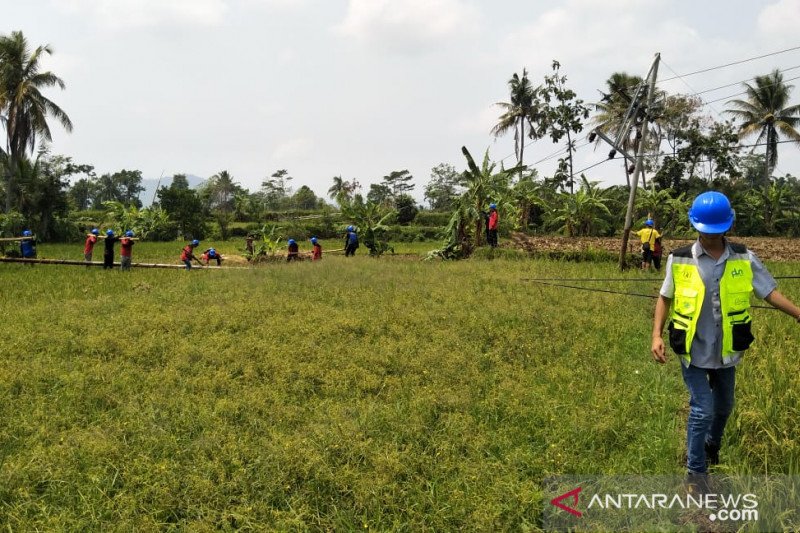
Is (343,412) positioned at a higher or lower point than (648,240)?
lower

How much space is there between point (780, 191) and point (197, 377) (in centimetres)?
3344

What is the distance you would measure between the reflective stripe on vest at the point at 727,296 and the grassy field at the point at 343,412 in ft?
3.16

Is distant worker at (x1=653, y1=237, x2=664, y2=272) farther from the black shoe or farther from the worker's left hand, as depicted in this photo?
the worker's left hand

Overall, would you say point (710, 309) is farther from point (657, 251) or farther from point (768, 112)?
point (768, 112)

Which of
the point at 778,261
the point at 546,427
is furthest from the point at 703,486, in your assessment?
the point at 778,261

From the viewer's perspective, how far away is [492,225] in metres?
16.0

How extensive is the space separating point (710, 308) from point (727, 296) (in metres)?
0.12

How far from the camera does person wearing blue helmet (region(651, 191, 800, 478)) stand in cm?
303

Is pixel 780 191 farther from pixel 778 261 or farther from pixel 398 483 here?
pixel 398 483

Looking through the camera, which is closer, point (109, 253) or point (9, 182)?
point (109, 253)

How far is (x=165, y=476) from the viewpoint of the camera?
3.72 meters

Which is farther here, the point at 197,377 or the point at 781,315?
the point at 781,315

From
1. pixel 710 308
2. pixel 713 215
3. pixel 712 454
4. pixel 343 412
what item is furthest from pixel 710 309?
pixel 343 412

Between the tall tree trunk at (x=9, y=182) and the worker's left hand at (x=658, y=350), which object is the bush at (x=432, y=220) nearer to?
the tall tree trunk at (x=9, y=182)
